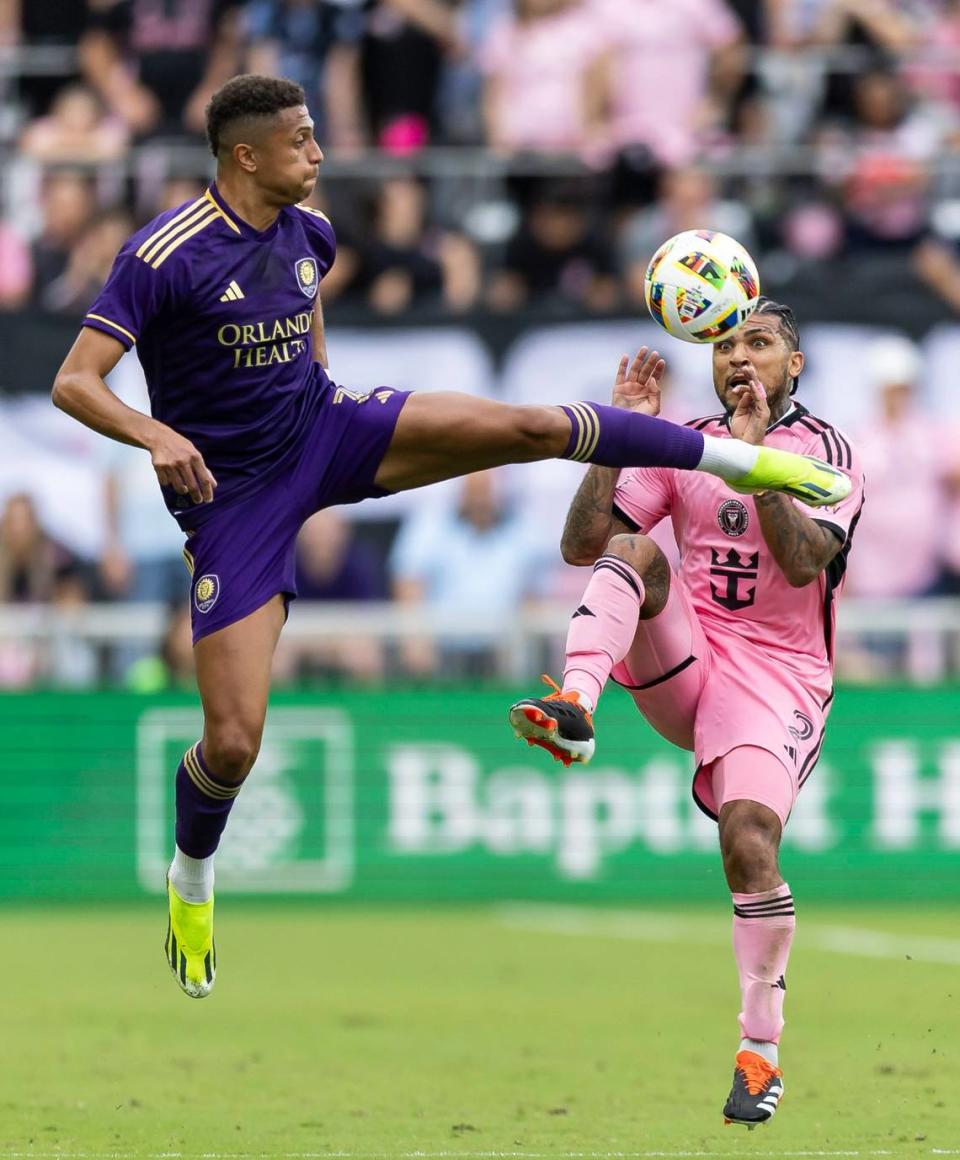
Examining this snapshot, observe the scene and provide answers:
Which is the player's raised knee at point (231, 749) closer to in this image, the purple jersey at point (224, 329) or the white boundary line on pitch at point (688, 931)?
the purple jersey at point (224, 329)

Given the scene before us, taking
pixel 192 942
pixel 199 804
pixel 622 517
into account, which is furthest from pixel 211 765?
pixel 622 517

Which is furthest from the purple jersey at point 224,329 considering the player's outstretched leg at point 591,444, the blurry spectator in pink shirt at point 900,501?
the blurry spectator in pink shirt at point 900,501

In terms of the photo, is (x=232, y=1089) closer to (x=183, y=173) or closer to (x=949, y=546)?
(x=949, y=546)

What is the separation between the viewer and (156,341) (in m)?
8.51

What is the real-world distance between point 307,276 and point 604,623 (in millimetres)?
1793

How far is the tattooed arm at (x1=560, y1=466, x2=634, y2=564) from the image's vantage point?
28.8 ft

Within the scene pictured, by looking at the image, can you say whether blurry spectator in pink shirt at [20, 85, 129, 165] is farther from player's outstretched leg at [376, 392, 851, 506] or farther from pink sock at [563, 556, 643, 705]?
pink sock at [563, 556, 643, 705]

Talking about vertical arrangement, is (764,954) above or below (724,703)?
below

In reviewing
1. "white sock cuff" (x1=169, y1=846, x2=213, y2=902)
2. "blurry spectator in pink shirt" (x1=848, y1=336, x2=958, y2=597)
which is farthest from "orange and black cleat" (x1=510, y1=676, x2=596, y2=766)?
"blurry spectator in pink shirt" (x1=848, y1=336, x2=958, y2=597)

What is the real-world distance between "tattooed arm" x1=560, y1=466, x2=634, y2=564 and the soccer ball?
24.5 inches

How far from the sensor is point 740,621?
8.91 metres

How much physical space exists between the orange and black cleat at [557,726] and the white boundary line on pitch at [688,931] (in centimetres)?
667

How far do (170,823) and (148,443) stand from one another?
30.8 feet

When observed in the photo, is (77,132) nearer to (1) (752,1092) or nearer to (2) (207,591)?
(2) (207,591)
